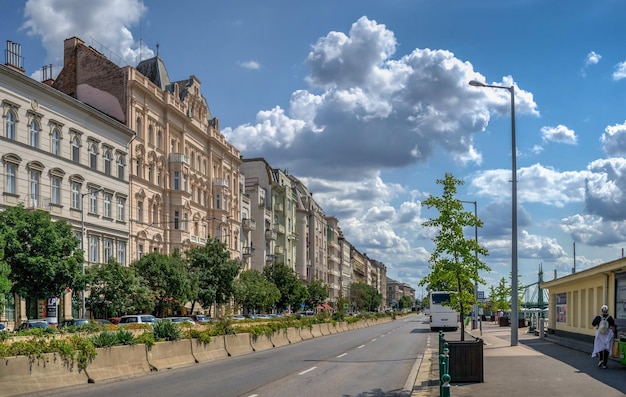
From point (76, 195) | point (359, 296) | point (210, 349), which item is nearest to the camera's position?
point (210, 349)

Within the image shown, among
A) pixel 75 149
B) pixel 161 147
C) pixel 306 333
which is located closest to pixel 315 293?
pixel 161 147

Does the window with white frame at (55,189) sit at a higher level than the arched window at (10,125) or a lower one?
lower

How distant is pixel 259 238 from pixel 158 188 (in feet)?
108

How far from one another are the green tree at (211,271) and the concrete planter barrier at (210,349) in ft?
105

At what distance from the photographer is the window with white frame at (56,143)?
44.5 metres

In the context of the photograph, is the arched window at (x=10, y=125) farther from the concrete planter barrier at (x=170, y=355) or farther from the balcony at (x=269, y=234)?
the balcony at (x=269, y=234)

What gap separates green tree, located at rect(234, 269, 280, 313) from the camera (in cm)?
6479

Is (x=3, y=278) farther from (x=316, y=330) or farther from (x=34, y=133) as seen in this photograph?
(x=316, y=330)

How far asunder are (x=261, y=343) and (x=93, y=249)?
22682 mm

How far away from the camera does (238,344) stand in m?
26.9

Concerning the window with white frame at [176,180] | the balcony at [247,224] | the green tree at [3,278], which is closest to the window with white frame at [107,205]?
the window with white frame at [176,180]

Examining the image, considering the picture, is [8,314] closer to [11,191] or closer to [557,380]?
[11,191]

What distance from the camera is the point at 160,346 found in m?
20.2

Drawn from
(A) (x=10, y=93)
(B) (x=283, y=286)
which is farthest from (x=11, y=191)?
(B) (x=283, y=286)
